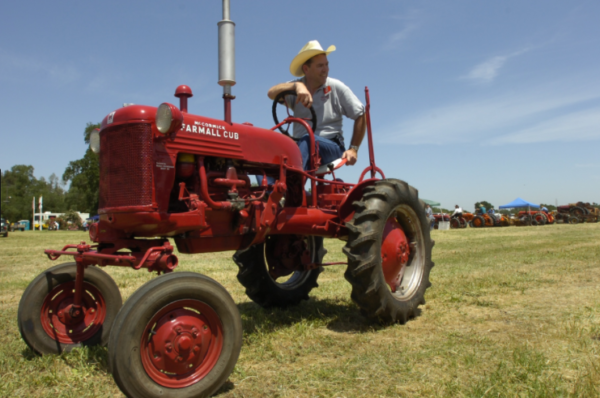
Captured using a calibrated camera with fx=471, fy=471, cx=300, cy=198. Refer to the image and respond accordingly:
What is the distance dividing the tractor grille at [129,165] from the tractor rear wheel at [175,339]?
0.66m

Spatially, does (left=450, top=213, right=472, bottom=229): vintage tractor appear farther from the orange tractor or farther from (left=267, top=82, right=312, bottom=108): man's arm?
(left=267, top=82, right=312, bottom=108): man's arm

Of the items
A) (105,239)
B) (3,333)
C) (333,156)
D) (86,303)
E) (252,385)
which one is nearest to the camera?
(252,385)

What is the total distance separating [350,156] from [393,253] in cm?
113

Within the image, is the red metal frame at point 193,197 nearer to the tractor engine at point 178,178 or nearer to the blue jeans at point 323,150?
the tractor engine at point 178,178

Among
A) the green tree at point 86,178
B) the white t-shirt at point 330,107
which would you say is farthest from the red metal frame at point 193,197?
the green tree at point 86,178

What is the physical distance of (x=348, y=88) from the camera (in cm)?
486

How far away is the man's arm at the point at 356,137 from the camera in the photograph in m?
4.86

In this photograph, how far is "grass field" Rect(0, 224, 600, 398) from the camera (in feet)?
8.36

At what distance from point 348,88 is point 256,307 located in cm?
249

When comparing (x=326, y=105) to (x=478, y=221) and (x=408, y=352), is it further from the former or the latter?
(x=478, y=221)

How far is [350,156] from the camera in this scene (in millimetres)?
4852

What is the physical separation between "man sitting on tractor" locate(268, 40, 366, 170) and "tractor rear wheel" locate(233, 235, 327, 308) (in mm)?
934

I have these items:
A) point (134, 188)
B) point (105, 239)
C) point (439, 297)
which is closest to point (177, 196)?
point (134, 188)

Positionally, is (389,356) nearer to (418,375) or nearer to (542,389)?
(418,375)
